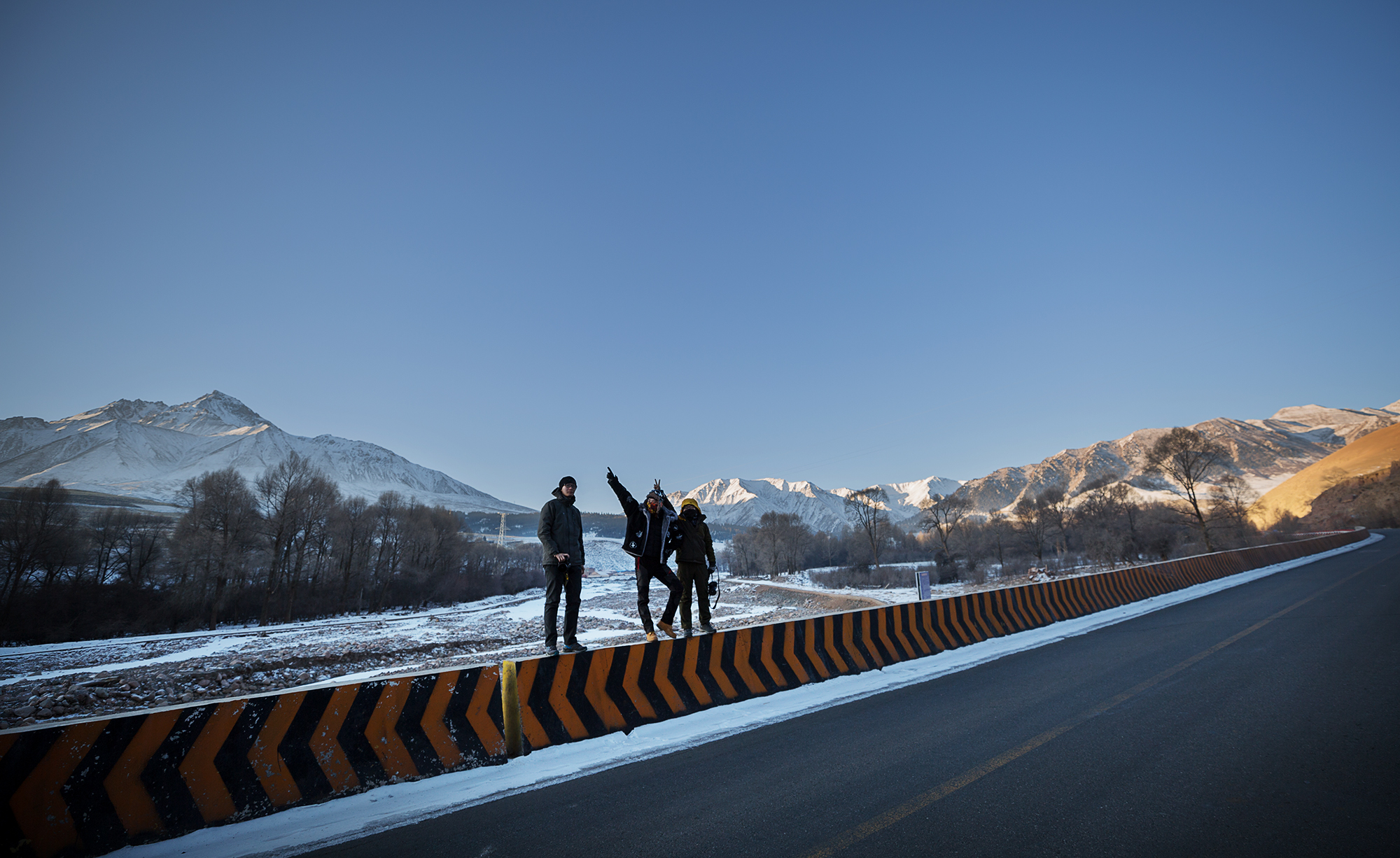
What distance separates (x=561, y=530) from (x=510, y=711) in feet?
7.34

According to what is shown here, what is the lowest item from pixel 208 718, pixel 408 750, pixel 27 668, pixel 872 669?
pixel 27 668

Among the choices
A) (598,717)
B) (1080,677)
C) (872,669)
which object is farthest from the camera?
(872,669)

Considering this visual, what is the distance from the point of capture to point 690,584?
816 centimetres

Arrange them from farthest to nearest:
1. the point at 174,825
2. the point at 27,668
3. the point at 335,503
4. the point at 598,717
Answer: the point at 335,503, the point at 27,668, the point at 598,717, the point at 174,825

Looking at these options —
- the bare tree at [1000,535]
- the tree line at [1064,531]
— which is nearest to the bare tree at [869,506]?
the tree line at [1064,531]

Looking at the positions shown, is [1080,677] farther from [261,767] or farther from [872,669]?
[261,767]

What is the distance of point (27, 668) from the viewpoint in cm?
1992

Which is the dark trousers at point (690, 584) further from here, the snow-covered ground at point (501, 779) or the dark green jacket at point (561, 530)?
the dark green jacket at point (561, 530)

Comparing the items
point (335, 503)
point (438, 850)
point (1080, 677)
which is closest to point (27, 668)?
point (438, 850)

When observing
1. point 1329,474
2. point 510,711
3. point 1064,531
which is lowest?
point 1064,531

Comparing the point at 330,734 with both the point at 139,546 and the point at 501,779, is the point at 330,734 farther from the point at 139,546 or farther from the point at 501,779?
the point at 139,546

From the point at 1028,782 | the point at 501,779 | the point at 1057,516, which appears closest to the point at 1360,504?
the point at 1057,516

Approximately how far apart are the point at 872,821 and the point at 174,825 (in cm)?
469

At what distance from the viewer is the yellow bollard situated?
502 centimetres
